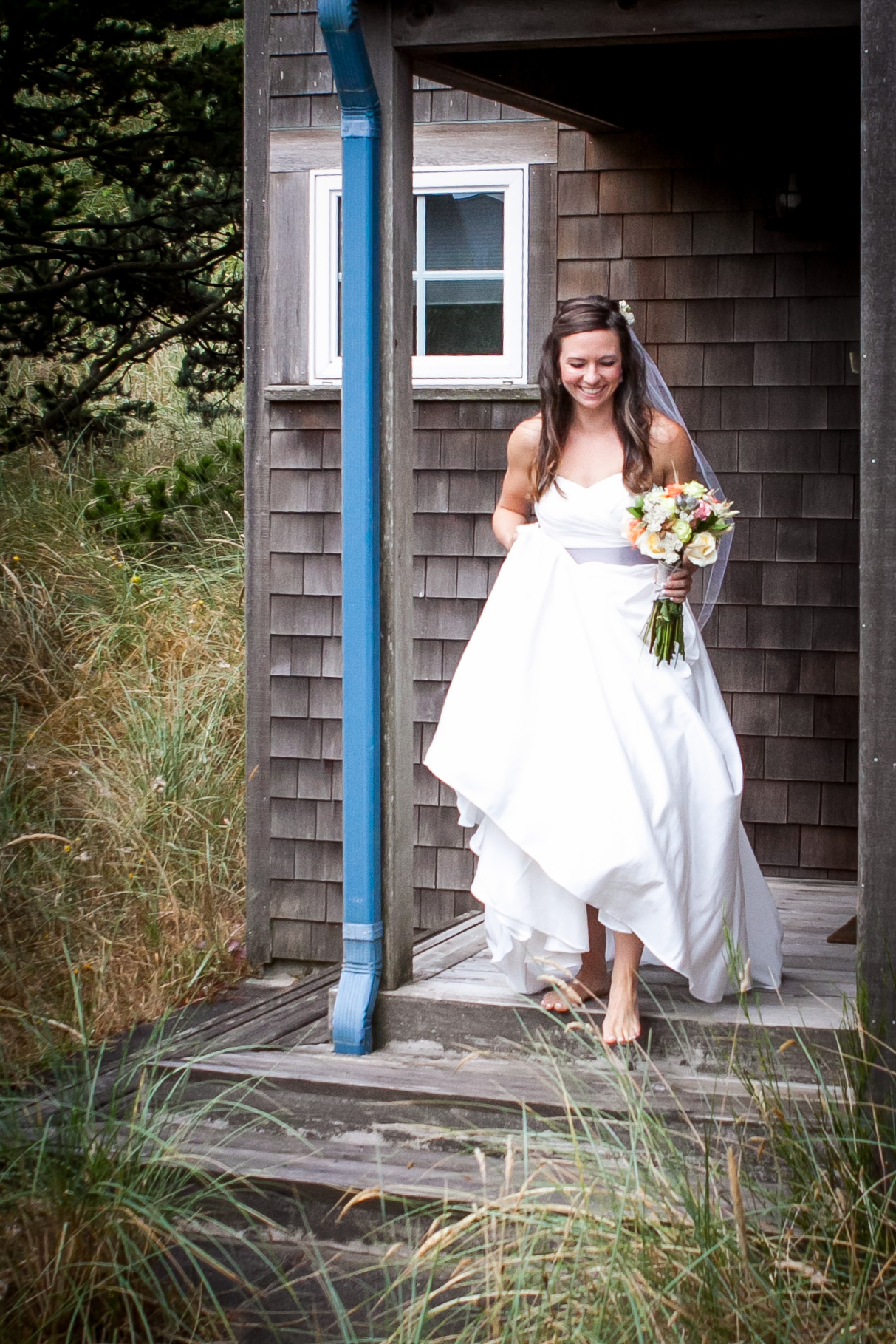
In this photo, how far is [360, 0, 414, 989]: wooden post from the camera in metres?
3.83

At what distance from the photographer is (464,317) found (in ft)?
18.0

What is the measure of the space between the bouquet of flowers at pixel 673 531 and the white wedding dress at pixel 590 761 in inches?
3.7

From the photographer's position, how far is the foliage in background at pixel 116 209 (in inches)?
373

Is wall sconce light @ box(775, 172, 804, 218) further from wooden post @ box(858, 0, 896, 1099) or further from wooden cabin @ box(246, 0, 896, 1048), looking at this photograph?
wooden post @ box(858, 0, 896, 1099)

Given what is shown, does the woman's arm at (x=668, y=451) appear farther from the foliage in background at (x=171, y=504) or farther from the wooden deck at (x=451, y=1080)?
the foliage in background at (x=171, y=504)

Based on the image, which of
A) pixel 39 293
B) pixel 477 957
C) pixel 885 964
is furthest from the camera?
pixel 39 293

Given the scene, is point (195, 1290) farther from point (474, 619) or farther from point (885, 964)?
point (474, 619)

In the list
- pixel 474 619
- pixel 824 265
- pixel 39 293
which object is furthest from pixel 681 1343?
pixel 39 293

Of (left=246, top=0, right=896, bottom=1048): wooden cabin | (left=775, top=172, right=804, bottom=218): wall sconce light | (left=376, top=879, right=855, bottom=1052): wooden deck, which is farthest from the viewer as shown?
(left=246, top=0, right=896, bottom=1048): wooden cabin

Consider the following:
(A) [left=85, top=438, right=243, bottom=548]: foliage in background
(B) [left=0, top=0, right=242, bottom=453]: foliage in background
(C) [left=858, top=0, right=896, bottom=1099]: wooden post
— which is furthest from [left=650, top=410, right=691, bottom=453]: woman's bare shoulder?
(B) [left=0, top=0, right=242, bottom=453]: foliage in background

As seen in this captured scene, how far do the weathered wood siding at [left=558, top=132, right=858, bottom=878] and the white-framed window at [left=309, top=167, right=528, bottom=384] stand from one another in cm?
22

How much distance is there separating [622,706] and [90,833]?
120 inches

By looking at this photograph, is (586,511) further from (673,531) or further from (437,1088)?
(437,1088)

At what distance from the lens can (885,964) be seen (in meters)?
3.07
